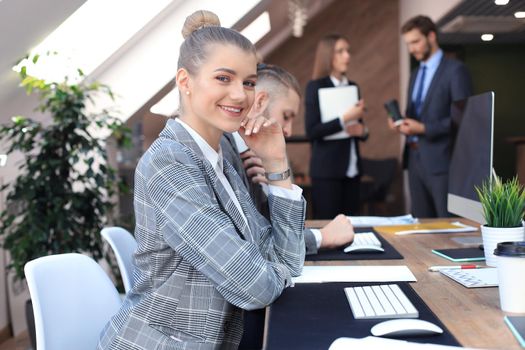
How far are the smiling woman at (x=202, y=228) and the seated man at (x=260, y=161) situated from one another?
41 cm

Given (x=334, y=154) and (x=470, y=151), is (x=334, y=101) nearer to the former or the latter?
(x=334, y=154)

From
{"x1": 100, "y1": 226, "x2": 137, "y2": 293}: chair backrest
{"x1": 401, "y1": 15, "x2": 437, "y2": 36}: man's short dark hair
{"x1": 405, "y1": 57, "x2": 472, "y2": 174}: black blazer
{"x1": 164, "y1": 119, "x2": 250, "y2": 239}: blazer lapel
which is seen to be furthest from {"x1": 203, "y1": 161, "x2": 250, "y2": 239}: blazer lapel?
{"x1": 401, "y1": 15, "x2": 437, "y2": 36}: man's short dark hair

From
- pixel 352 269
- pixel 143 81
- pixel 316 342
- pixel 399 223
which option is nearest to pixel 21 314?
pixel 143 81

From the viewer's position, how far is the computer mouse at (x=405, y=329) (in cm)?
108

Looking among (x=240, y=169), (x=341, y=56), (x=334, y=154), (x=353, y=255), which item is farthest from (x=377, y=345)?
(x=341, y=56)

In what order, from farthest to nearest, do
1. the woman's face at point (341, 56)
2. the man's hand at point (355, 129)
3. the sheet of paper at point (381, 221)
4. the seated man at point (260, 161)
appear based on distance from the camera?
the woman's face at point (341, 56) < the man's hand at point (355, 129) < the sheet of paper at point (381, 221) < the seated man at point (260, 161)

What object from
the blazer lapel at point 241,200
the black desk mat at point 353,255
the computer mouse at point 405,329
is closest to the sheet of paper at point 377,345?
the computer mouse at point 405,329

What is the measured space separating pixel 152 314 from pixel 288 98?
1.16 meters

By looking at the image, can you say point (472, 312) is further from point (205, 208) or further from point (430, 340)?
point (205, 208)

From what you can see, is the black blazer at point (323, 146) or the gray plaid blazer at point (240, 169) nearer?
the gray plaid blazer at point (240, 169)

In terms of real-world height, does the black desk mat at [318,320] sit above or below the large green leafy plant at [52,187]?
below

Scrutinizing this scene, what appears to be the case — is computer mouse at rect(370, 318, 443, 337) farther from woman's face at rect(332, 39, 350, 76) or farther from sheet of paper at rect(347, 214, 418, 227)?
woman's face at rect(332, 39, 350, 76)

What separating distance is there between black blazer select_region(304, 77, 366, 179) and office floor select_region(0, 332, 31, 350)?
1.81 meters

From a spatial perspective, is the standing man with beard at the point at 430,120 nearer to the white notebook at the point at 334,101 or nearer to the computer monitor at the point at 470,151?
the white notebook at the point at 334,101
